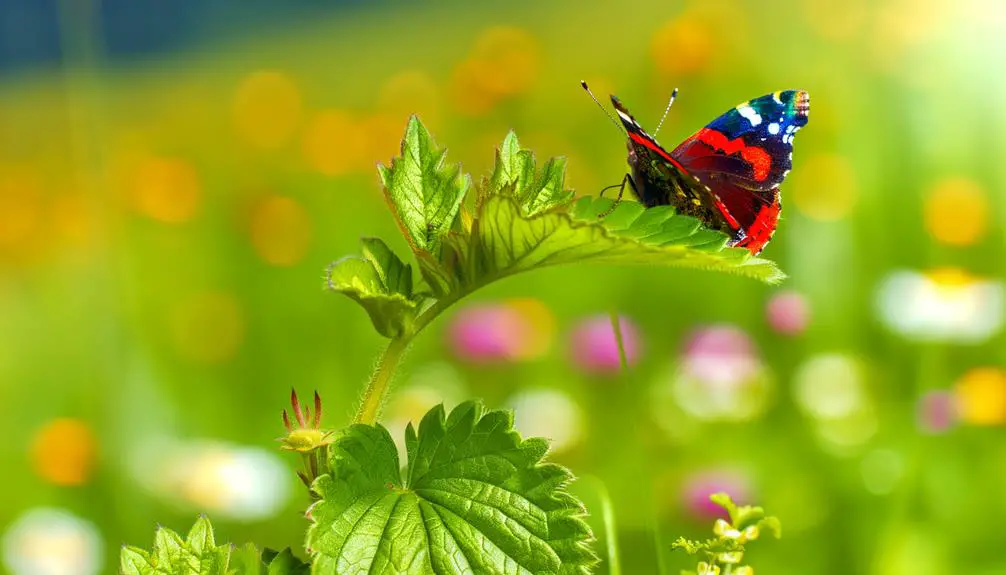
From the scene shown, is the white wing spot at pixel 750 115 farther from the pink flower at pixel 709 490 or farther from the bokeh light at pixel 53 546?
the bokeh light at pixel 53 546

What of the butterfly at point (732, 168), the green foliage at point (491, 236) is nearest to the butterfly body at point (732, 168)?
the butterfly at point (732, 168)

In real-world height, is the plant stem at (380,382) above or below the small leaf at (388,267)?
below

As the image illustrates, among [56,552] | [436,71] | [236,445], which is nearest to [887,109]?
[436,71]

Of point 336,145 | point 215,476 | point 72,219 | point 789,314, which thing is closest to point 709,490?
point 789,314

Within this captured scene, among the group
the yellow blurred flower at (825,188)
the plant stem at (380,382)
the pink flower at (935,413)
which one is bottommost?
the pink flower at (935,413)

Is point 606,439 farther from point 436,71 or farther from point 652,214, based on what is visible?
point 652,214

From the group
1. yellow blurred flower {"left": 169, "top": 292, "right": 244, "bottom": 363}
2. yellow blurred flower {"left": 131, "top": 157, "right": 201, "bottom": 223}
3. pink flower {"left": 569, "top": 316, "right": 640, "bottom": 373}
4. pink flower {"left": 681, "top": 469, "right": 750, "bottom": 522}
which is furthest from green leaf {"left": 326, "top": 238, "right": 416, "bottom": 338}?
yellow blurred flower {"left": 131, "top": 157, "right": 201, "bottom": 223}

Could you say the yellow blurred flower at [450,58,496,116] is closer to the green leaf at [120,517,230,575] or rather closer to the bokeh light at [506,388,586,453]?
the bokeh light at [506,388,586,453]
